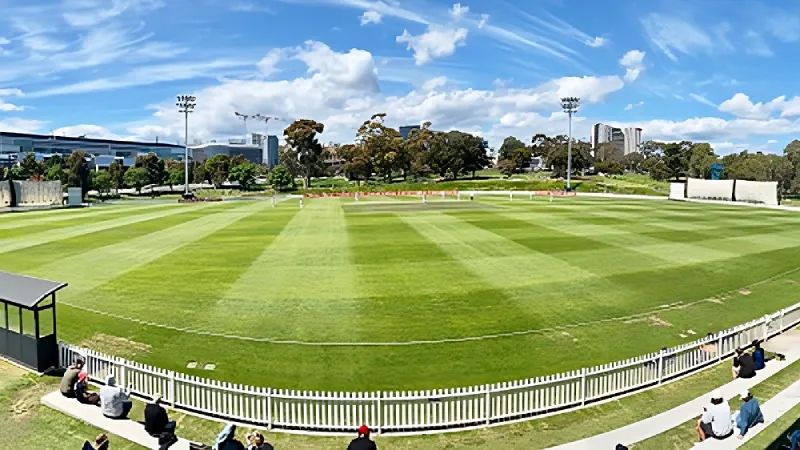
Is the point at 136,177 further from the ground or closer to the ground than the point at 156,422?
further from the ground

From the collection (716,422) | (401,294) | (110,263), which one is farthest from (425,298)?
(110,263)

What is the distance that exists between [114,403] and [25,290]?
598cm

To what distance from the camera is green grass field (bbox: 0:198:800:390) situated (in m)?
18.1

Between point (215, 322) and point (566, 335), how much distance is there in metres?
12.7

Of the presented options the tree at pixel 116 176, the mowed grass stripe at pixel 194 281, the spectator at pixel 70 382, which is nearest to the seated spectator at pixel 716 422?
the spectator at pixel 70 382

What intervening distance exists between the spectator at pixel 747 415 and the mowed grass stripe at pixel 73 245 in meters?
33.1

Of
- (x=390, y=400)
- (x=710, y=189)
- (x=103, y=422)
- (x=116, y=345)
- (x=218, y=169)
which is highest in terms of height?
(x=218, y=169)

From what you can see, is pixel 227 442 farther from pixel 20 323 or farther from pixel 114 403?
pixel 20 323

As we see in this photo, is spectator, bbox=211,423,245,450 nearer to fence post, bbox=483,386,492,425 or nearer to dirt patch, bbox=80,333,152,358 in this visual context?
fence post, bbox=483,386,492,425

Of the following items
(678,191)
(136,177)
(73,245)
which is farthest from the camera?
(136,177)

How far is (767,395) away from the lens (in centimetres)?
1493

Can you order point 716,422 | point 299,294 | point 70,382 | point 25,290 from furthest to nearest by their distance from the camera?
point 299,294
point 25,290
point 70,382
point 716,422

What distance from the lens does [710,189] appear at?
91062 mm

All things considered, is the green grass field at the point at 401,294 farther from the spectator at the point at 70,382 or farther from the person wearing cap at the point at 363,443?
the person wearing cap at the point at 363,443
